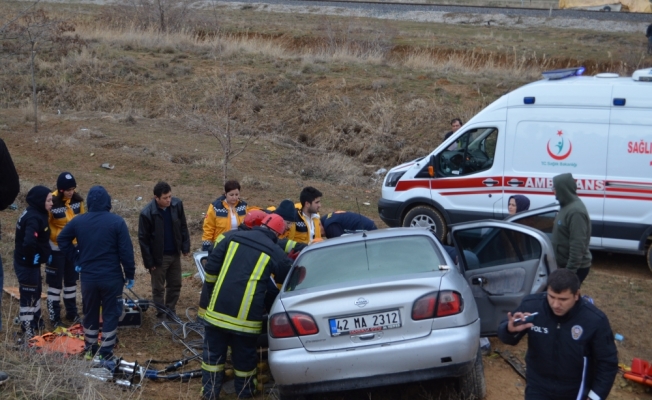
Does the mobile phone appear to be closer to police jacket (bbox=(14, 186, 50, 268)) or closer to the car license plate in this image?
the car license plate

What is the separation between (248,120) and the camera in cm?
2348

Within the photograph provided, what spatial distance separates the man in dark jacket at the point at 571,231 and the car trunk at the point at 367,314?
177cm

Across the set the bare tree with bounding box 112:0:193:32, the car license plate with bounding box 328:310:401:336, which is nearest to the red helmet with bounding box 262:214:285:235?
the car license plate with bounding box 328:310:401:336

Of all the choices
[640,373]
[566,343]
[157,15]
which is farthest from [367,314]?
[157,15]

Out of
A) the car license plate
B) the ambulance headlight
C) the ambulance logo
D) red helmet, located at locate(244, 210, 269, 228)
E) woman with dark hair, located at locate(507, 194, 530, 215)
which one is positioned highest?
the ambulance logo

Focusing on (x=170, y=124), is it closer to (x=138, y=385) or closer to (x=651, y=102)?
(x=651, y=102)

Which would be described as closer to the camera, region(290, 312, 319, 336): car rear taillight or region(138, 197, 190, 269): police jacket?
region(290, 312, 319, 336): car rear taillight

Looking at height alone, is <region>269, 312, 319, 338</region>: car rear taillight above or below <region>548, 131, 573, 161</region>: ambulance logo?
below

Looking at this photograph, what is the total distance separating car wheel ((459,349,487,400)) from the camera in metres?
5.50

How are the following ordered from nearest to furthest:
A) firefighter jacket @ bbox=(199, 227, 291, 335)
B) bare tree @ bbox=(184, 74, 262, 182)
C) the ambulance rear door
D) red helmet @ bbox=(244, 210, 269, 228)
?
firefighter jacket @ bbox=(199, 227, 291, 335) → red helmet @ bbox=(244, 210, 269, 228) → the ambulance rear door → bare tree @ bbox=(184, 74, 262, 182)

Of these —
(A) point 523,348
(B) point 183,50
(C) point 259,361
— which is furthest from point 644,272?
(B) point 183,50

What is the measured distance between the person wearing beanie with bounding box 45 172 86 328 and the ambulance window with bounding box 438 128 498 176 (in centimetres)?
574

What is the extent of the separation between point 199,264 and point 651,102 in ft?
20.9

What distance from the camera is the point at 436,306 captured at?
16.9ft
